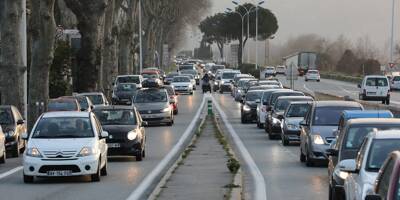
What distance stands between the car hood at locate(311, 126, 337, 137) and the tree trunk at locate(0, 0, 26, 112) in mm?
16578

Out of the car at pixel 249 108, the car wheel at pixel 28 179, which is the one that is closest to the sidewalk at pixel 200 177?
the car wheel at pixel 28 179

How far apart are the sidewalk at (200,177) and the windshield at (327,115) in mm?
2759

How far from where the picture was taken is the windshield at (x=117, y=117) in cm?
2900

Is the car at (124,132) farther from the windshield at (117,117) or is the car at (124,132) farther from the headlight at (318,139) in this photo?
the headlight at (318,139)

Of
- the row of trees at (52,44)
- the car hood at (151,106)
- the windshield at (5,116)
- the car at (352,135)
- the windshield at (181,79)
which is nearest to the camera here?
the car at (352,135)

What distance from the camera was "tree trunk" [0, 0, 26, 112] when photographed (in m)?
39.1

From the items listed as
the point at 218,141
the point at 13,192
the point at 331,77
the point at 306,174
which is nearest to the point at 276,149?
the point at 218,141

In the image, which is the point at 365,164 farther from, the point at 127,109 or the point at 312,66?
the point at 312,66

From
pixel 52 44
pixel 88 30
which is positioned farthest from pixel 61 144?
pixel 88 30

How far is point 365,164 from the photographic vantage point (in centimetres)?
1275

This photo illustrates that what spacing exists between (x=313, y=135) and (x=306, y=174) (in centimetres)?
241

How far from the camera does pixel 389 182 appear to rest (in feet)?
31.7

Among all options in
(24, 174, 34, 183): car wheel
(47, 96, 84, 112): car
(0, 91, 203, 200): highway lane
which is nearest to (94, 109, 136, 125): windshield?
(0, 91, 203, 200): highway lane

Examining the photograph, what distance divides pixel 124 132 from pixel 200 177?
603 cm
